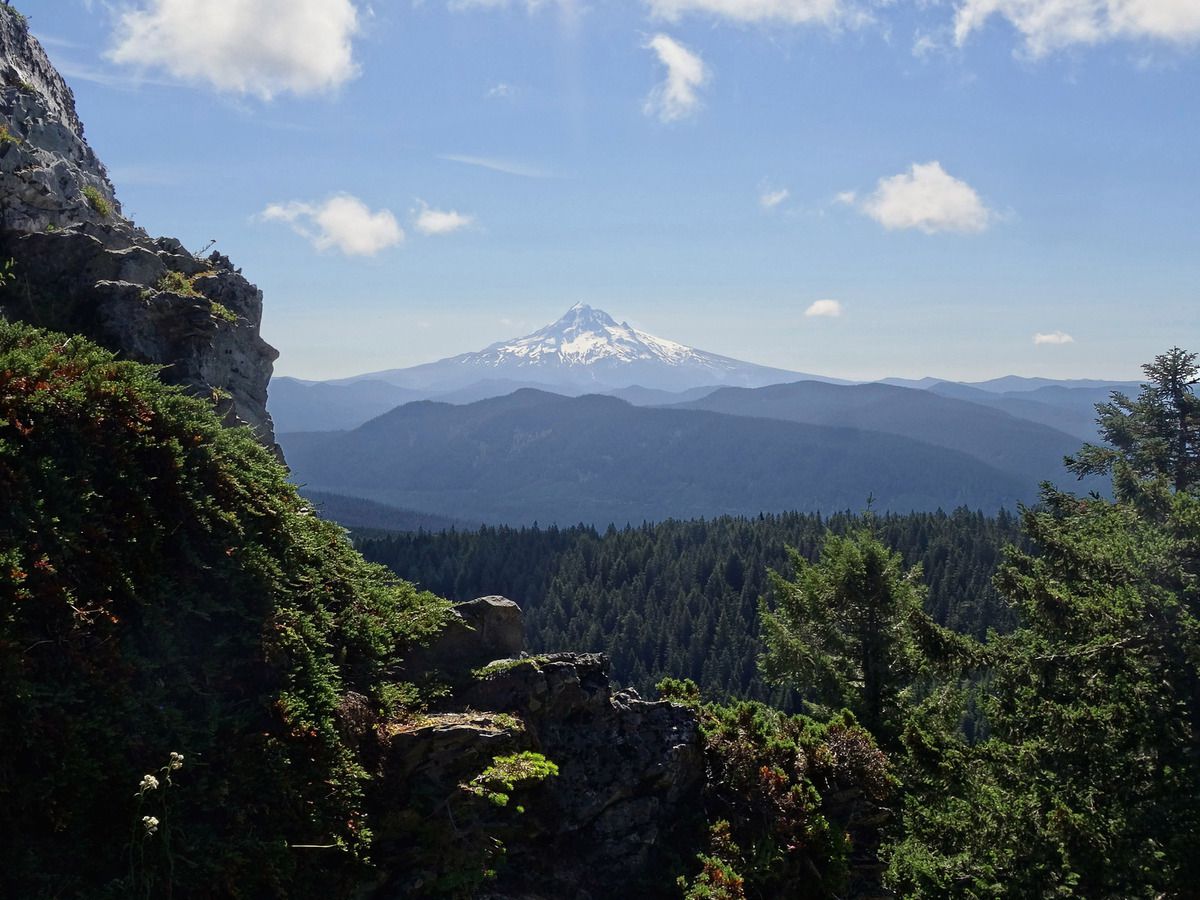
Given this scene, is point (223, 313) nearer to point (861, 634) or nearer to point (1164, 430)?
point (861, 634)

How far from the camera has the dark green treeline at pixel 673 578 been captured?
373ft

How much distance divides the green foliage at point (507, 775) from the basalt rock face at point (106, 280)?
9.49 meters

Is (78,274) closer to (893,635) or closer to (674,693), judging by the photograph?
(674,693)

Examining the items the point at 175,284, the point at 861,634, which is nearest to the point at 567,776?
the point at 861,634

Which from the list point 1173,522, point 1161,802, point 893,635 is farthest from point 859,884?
point 893,635

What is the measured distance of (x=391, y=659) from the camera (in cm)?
1191

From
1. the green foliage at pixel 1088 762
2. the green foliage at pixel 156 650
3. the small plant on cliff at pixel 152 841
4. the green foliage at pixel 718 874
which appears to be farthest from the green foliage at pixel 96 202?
the green foliage at pixel 1088 762

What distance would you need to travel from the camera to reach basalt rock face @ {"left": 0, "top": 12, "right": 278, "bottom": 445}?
15.7m

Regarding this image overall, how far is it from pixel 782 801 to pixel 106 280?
52.7 ft

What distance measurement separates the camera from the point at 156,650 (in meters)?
9.29

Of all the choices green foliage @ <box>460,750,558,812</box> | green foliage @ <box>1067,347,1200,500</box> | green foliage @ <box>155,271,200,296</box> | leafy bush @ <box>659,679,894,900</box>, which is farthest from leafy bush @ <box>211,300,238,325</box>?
green foliage @ <box>1067,347,1200,500</box>

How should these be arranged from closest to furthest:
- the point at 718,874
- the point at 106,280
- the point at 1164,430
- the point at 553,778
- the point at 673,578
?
the point at 718,874, the point at 553,778, the point at 106,280, the point at 1164,430, the point at 673,578

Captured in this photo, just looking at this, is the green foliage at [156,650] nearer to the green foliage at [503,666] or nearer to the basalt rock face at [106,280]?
the green foliage at [503,666]

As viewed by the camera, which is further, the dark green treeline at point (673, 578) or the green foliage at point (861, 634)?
the dark green treeline at point (673, 578)
